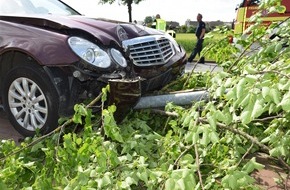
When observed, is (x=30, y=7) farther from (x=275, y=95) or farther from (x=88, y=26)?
(x=275, y=95)

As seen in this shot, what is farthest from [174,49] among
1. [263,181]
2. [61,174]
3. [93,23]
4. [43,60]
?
[61,174]

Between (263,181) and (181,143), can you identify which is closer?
(181,143)

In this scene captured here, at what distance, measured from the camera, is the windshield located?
13.2ft

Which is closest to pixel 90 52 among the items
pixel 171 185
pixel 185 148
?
pixel 185 148

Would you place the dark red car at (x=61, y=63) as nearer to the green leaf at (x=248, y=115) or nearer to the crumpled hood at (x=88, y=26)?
the crumpled hood at (x=88, y=26)

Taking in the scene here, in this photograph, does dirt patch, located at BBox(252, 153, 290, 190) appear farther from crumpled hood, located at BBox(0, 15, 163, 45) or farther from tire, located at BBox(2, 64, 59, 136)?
tire, located at BBox(2, 64, 59, 136)

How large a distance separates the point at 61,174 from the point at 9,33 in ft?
6.48

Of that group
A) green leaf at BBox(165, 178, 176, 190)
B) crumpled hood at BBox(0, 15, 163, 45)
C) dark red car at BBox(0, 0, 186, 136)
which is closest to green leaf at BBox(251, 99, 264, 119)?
green leaf at BBox(165, 178, 176, 190)

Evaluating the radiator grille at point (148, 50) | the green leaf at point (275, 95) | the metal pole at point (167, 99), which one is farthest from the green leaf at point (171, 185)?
the radiator grille at point (148, 50)

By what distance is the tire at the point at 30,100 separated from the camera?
3143 mm

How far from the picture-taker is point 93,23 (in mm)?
3572

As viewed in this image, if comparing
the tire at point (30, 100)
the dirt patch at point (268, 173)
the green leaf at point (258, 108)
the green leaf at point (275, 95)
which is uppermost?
the green leaf at point (275, 95)

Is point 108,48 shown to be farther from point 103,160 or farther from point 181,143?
point 103,160

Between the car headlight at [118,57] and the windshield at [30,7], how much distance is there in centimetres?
149
